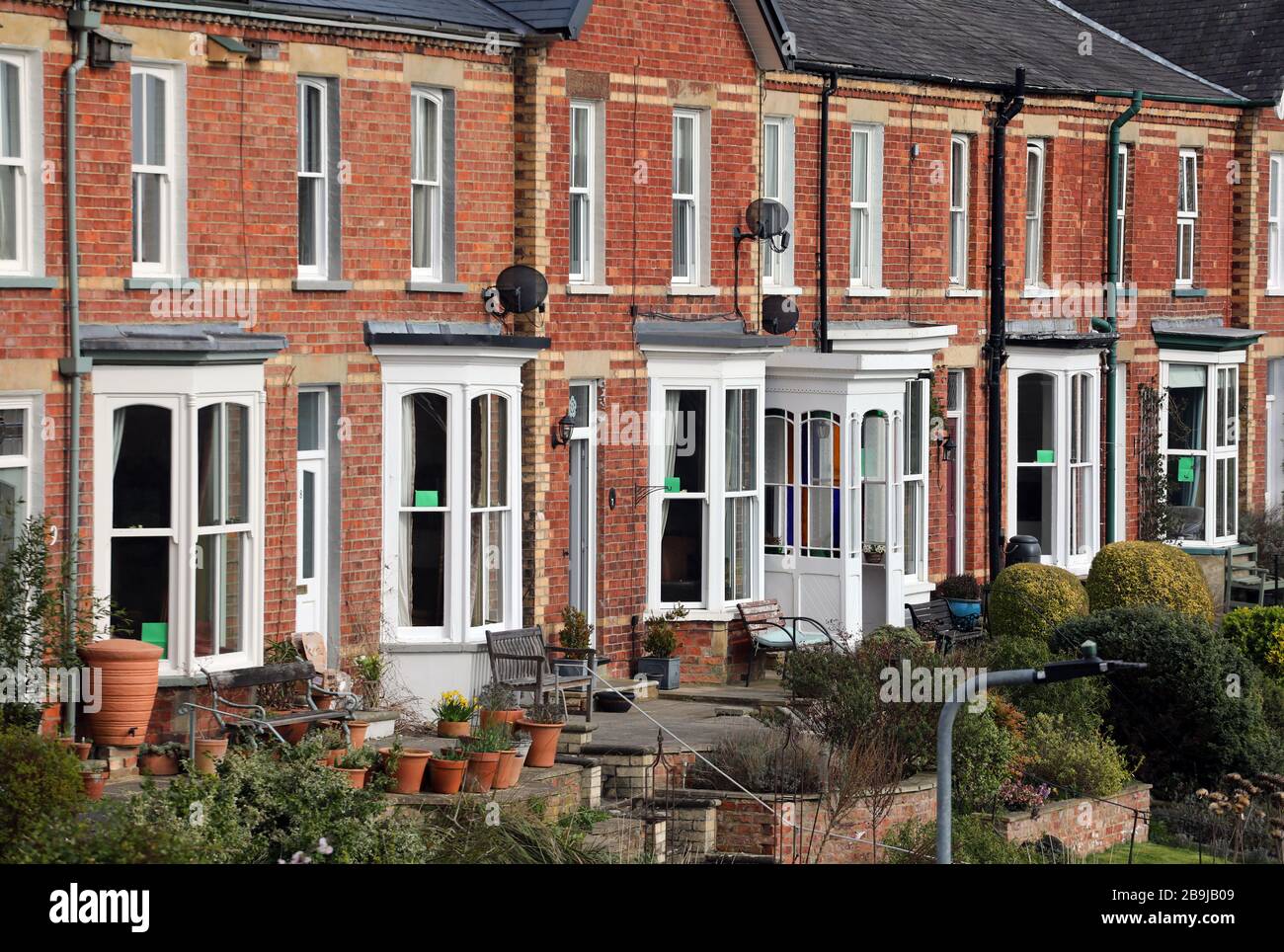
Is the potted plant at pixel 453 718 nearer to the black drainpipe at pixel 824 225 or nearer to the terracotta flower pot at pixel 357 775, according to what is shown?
the terracotta flower pot at pixel 357 775

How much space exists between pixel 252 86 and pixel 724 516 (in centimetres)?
751

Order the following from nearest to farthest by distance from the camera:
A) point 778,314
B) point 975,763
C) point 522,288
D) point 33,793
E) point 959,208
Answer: point 33,793 < point 975,763 < point 522,288 < point 778,314 < point 959,208

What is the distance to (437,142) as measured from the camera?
74.5 feet

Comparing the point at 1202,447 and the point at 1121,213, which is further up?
the point at 1121,213

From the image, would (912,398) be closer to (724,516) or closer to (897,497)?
(897,497)

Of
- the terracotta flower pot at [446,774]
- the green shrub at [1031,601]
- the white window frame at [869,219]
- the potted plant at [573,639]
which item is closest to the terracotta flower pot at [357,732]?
the terracotta flower pot at [446,774]

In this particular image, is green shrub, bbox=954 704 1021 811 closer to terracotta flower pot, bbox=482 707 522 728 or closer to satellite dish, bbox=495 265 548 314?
terracotta flower pot, bbox=482 707 522 728

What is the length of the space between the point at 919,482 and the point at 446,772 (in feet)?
38.5

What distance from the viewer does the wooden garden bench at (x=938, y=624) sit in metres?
27.0

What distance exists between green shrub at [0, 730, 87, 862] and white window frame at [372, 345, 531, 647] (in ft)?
20.9

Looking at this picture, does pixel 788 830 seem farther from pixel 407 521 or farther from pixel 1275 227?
pixel 1275 227

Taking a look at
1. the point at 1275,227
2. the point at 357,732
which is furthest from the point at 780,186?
the point at 1275,227

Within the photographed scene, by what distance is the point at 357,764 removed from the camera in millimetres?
17938
